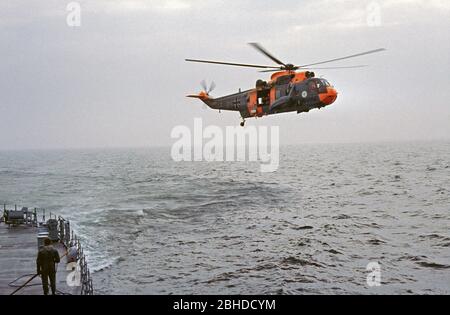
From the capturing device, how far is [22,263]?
57.2 feet

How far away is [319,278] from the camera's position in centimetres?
2245

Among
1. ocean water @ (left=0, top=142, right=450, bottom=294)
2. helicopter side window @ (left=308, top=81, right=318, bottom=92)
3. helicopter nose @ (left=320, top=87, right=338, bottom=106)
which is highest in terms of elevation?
helicopter side window @ (left=308, top=81, right=318, bottom=92)

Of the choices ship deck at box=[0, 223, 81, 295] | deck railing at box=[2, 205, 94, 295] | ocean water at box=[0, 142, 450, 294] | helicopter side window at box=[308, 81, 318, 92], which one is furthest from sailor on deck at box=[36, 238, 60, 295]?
helicopter side window at box=[308, 81, 318, 92]

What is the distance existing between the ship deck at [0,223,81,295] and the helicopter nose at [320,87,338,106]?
14174 mm

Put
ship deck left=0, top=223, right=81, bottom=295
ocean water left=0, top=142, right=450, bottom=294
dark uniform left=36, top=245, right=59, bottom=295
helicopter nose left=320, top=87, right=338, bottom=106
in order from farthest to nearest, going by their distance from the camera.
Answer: ocean water left=0, top=142, right=450, bottom=294
helicopter nose left=320, top=87, right=338, bottom=106
ship deck left=0, top=223, right=81, bottom=295
dark uniform left=36, top=245, right=59, bottom=295

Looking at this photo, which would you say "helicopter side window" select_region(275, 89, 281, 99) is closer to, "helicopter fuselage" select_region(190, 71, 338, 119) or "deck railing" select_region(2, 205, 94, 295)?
"helicopter fuselage" select_region(190, 71, 338, 119)

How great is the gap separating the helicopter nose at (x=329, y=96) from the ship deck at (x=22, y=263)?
14.2 m

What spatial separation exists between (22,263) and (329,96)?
16.2 metres

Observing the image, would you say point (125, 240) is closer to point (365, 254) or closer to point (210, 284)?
point (210, 284)

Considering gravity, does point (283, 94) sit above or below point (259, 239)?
above

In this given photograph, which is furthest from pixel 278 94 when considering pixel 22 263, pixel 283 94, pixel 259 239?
pixel 22 263

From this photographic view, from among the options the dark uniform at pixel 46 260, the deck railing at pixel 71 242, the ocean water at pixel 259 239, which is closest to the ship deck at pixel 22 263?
the deck railing at pixel 71 242

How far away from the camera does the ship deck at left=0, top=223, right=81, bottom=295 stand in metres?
14.4

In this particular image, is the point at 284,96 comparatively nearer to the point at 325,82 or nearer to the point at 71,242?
the point at 325,82
